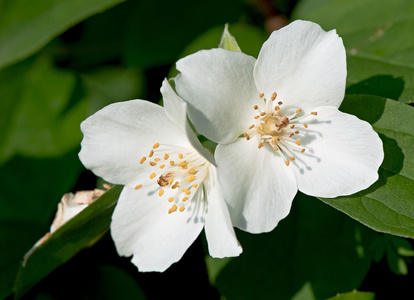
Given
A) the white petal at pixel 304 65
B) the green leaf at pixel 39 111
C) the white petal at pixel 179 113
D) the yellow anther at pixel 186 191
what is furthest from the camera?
the green leaf at pixel 39 111

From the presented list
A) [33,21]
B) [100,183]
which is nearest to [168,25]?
[33,21]

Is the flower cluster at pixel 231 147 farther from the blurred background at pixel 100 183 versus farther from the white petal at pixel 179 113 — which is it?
the blurred background at pixel 100 183

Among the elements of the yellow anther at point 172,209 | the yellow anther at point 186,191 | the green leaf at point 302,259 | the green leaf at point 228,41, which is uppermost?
the green leaf at point 228,41

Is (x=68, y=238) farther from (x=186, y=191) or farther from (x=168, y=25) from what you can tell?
(x=168, y=25)

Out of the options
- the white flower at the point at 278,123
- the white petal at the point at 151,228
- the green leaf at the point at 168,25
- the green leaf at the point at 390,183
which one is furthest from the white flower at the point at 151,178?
the green leaf at the point at 168,25

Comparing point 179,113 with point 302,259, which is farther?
point 302,259

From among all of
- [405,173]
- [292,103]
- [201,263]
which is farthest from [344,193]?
[201,263]

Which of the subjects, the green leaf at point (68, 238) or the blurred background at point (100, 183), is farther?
the blurred background at point (100, 183)
